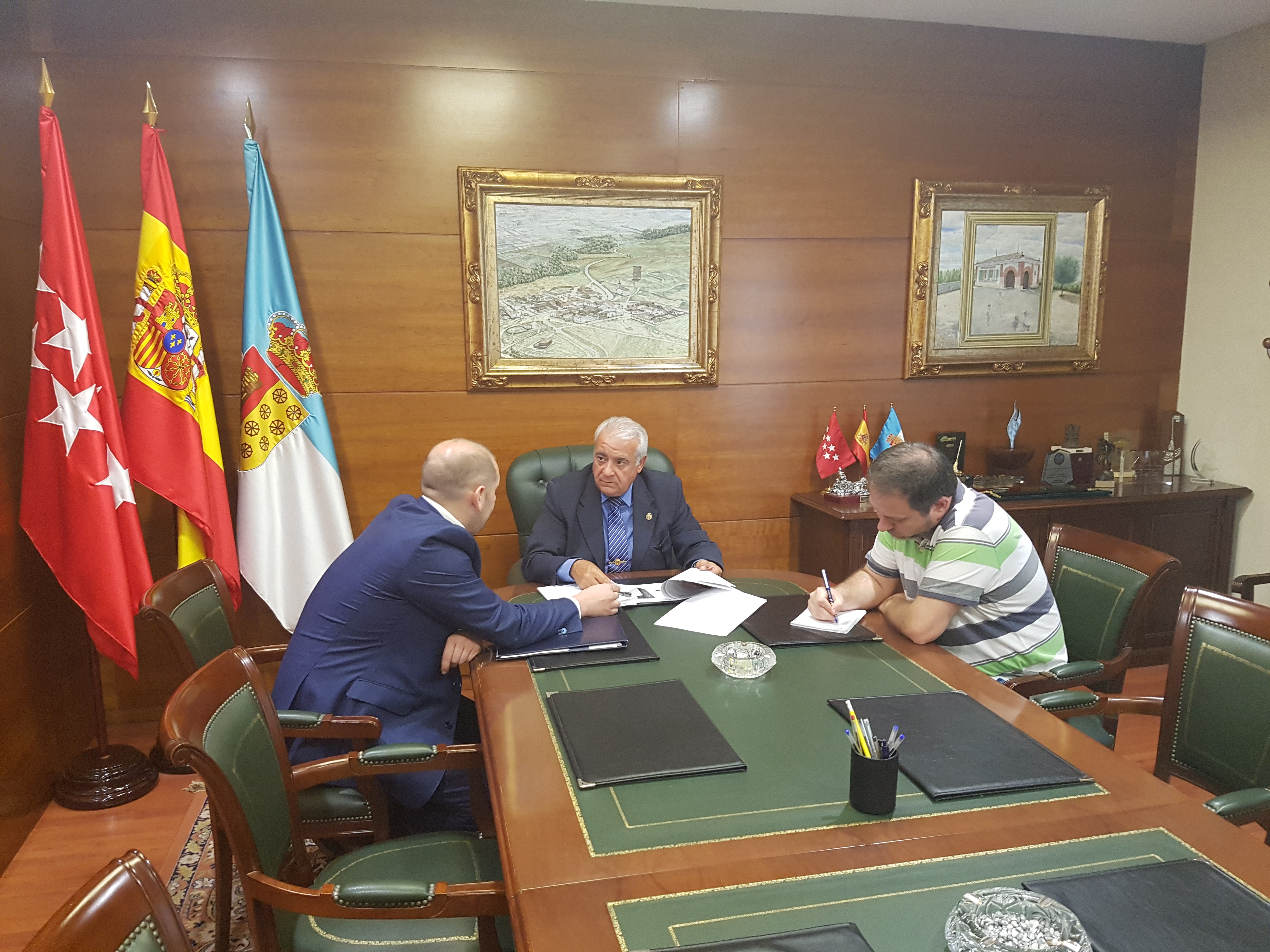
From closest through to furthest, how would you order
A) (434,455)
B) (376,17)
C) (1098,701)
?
(1098,701) < (434,455) < (376,17)

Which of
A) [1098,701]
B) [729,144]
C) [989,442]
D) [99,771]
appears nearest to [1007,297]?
[989,442]

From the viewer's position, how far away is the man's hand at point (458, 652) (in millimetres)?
2041

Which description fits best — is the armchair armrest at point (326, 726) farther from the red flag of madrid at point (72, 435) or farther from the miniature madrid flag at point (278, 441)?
the miniature madrid flag at point (278, 441)

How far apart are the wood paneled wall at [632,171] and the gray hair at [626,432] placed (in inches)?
30.1

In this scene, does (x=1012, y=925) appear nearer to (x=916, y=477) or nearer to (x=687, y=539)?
(x=916, y=477)

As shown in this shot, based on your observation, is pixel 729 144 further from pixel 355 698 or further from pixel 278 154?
pixel 355 698

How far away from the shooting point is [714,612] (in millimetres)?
2299

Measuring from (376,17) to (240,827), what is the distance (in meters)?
3.08

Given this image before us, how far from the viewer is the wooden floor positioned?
7.82ft

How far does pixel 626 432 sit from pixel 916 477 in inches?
44.6

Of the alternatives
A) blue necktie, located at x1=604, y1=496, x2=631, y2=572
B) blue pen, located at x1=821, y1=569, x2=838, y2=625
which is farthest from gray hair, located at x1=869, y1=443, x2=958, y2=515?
blue necktie, located at x1=604, y1=496, x2=631, y2=572

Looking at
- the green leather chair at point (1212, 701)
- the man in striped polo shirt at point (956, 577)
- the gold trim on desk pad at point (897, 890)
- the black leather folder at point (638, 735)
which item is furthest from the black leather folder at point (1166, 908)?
the man in striped polo shirt at point (956, 577)

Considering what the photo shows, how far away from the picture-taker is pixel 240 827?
1.39 m

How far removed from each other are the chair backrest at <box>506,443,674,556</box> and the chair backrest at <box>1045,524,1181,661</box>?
142cm
